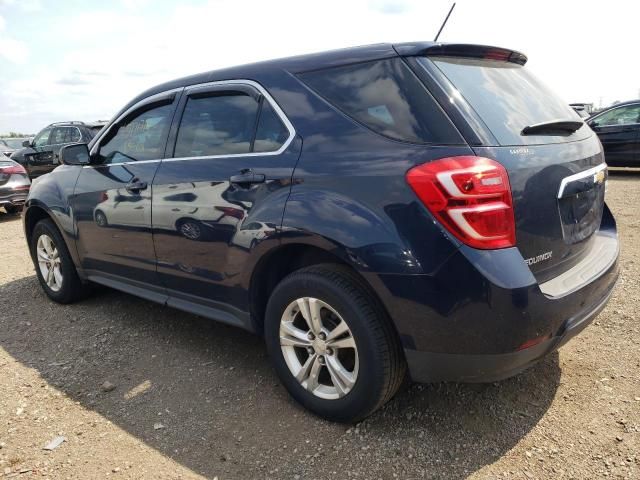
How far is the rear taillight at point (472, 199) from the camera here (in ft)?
6.61

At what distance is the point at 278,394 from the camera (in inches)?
115

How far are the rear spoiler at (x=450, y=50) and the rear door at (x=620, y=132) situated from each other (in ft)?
30.1

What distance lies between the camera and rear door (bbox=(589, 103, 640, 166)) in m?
10.2

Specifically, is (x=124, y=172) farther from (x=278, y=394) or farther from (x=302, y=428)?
(x=302, y=428)

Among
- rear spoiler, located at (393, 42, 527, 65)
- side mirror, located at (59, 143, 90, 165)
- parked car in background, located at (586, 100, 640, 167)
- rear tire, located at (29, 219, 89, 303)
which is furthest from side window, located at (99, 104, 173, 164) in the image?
parked car in background, located at (586, 100, 640, 167)

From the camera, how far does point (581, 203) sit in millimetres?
2467

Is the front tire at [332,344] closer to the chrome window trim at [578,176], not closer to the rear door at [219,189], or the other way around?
the rear door at [219,189]

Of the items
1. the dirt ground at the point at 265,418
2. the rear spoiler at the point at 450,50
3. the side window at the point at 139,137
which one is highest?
the rear spoiler at the point at 450,50

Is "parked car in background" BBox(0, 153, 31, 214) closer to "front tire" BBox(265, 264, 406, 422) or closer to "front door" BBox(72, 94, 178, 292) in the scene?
"front door" BBox(72, 94, 178, 292)

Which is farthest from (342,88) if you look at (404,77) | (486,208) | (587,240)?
(587,240)

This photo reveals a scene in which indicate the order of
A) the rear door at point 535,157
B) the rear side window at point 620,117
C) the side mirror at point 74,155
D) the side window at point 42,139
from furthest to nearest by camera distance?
the side window at point 42,139 < the rear side window at point 620,117 < the side mirror at point 74,155 < the rear door at point 535,157

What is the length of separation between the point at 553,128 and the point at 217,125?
1.82 m

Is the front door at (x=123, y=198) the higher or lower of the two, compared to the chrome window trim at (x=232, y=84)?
lower

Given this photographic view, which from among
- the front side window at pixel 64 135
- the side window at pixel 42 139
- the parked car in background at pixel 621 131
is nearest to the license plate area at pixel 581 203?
the parked car in background at pixel 621 131
